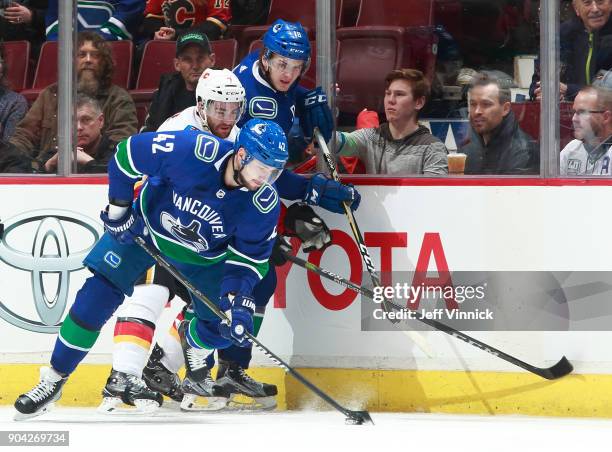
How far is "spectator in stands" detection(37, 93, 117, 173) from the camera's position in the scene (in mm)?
5527

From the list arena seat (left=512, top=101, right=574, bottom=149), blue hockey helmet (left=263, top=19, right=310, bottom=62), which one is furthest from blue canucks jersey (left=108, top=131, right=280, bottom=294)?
arena seat (left=512, top=101, right=574, bottom=149)

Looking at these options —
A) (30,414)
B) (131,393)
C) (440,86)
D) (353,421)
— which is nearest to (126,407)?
(131,393)

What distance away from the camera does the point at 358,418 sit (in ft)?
16.5

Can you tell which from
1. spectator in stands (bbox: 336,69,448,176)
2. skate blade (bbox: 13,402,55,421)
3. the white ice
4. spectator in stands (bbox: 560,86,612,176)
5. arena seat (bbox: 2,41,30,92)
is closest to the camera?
the white ice

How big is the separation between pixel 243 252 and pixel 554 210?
1243 mm

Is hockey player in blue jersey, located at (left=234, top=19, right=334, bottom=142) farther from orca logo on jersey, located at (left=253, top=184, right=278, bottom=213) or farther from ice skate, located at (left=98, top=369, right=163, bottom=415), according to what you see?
ice skate, located at (left=98, top=369, right=163, bottom=415)

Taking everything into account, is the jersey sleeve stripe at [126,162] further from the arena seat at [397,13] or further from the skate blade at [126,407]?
the arena seat at [397,13]

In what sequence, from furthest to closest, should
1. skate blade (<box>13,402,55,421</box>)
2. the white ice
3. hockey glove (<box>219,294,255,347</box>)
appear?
1. skate blade (<box>13,402,55,421</box>)
2. hockey glove (<box>219,294,255,347</box>)
3. the white ice

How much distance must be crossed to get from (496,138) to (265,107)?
0.92 metres

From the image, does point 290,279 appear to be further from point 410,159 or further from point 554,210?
point 554,210

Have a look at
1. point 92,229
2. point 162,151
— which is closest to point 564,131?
point 162,151

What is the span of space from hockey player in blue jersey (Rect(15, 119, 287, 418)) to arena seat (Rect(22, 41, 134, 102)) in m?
0.62

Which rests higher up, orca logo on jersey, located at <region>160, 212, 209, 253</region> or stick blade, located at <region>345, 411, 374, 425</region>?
orca logo on jersey, located at <region>160, 212, 209, 253</region>

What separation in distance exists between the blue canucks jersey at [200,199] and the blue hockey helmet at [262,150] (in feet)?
0.48
